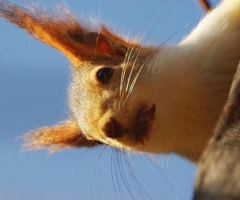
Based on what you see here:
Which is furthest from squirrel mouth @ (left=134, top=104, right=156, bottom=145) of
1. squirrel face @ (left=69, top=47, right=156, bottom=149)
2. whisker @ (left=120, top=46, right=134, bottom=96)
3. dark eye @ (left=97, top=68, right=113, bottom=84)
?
dark eye @ (left=97, top=68, right=113, bottom=84)

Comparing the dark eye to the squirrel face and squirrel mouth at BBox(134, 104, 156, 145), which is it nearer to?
the squirrel face

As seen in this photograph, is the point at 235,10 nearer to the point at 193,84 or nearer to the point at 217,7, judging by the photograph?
the point at 217,7

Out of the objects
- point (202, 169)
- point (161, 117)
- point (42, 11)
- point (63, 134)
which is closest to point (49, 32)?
point (42, 11)

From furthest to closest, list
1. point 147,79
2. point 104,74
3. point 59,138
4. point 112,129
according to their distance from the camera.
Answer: point 59,138
point 104,74
point 147,79
point 112,129

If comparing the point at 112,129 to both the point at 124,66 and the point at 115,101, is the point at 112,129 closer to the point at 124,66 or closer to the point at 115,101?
the point at 115,101

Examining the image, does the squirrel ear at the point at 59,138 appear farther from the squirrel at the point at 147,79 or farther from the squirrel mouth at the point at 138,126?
the squirrel mouth at the point at 138,126

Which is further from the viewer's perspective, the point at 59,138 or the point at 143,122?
the point at 59,138

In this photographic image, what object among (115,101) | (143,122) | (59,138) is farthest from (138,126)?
(59,138)
